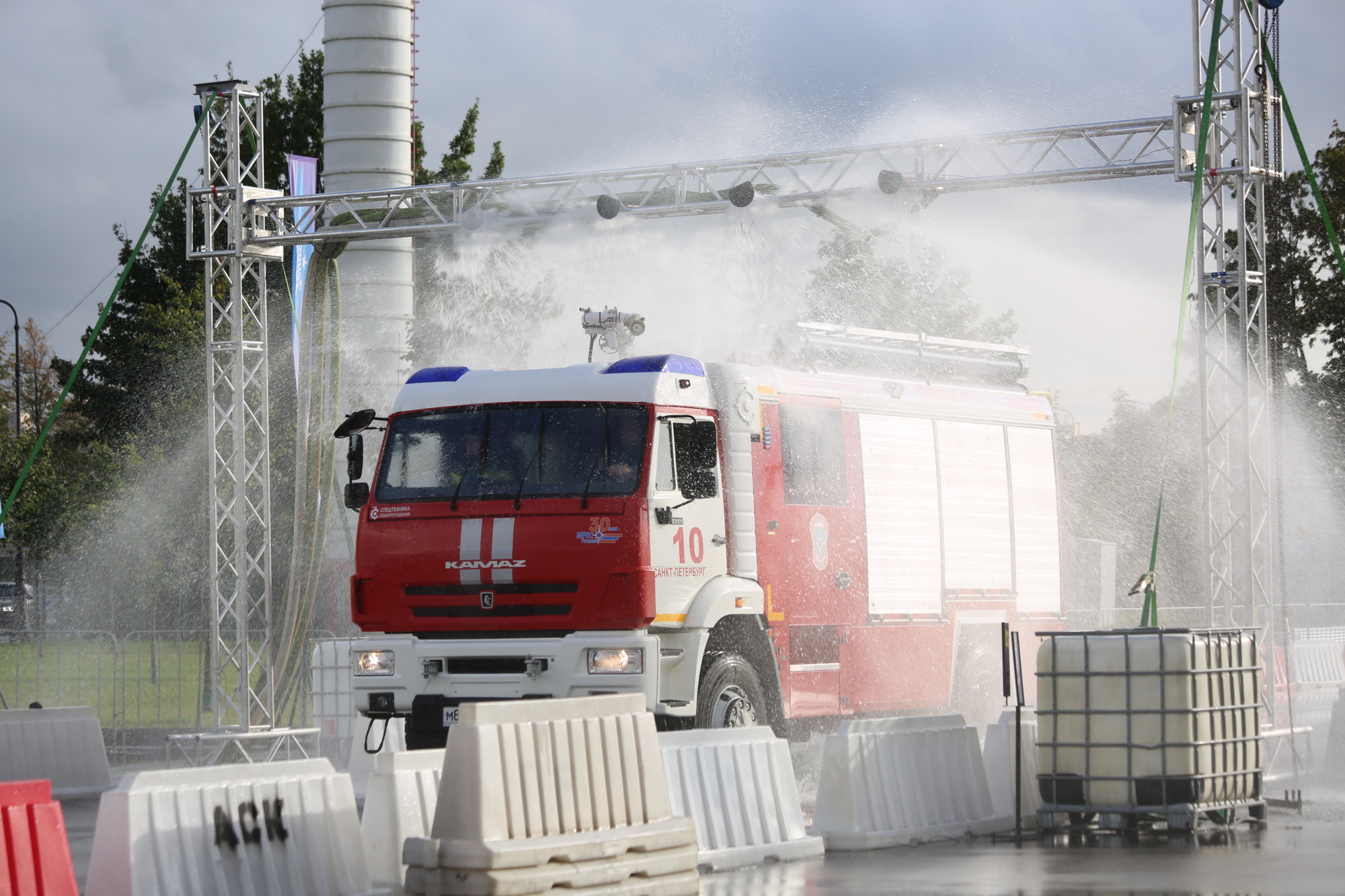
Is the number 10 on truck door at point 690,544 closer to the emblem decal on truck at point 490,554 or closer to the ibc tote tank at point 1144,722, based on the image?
the emblem decal on truck at point 490,554

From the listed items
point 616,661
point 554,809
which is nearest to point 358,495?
point 616,661

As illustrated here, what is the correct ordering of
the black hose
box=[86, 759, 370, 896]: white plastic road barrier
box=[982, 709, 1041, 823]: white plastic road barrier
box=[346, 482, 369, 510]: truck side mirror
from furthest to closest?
box=[346, 482, 369, 510]: truck side mirror
the black hose
box=[982, 709, 1041, 823]: white plastic road barrier
box=[86, 759, 370, 896]: white plastic road barrier

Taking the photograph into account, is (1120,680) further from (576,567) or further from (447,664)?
(447,664)

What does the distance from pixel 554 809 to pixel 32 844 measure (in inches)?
94.0

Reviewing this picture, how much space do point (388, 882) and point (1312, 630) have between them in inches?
862

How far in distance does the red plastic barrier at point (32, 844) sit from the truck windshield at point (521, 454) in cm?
546

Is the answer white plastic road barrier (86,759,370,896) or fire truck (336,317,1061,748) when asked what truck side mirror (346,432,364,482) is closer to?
fire truck (336,317,1061,748)

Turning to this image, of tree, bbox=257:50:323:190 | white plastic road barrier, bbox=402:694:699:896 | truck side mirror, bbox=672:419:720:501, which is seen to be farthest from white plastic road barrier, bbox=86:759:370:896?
tree, bbox=257:50:323:190

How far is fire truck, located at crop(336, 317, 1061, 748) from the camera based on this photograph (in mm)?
12227

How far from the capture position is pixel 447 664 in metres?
12.5

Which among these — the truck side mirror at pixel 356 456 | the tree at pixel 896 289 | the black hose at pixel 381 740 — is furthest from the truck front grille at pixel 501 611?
the tree at pixel 896 289

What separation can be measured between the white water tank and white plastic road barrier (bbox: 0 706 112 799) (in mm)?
24825

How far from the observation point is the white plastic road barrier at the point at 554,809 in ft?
25.9

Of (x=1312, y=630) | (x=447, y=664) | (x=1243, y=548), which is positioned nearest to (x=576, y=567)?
(x=447, y=664)
